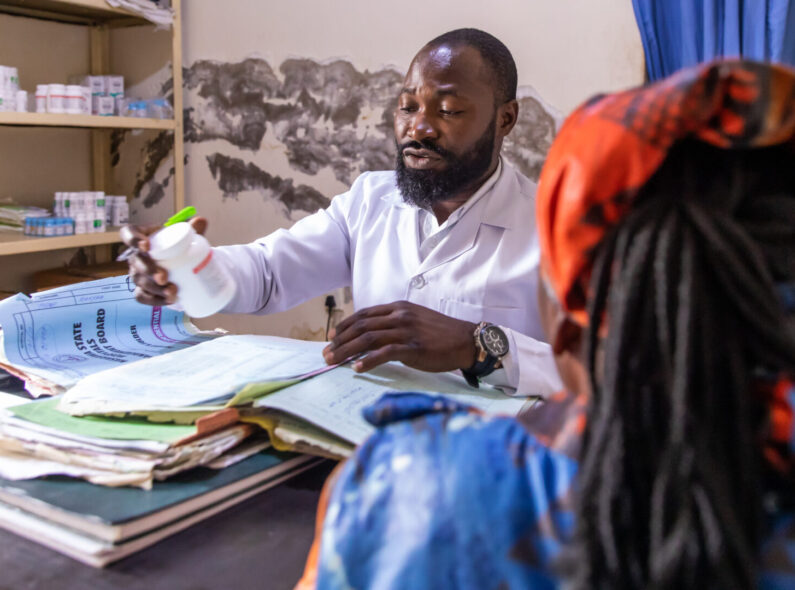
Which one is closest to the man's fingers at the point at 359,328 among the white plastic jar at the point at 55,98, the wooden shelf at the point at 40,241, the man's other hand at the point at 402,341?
the man's other hand at the point at 402,341

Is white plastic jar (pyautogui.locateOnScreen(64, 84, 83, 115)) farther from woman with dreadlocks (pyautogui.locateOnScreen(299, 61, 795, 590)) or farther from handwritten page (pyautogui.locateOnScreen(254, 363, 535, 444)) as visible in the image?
woman with dreadlocks (pyautogui.locateOnScreen(299, 61, 795, 590))

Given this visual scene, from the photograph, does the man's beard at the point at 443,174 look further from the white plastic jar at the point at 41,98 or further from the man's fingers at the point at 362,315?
the white plastic jar at the point at 41,98

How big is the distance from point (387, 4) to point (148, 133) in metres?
1.15

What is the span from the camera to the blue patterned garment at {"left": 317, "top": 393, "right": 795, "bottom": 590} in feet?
1.40

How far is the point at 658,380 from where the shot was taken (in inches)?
15.7

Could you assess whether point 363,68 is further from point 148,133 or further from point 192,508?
point 192,508

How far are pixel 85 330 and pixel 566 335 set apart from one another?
1.04m

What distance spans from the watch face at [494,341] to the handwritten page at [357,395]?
0.07 m

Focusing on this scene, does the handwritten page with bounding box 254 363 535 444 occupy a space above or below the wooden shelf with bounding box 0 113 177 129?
below

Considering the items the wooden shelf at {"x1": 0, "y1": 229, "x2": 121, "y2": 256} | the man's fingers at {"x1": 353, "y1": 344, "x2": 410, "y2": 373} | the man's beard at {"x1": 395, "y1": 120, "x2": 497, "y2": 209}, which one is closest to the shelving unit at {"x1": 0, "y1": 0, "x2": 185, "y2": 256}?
the wooden shelf at {"x1": 0, "y1": 229, "x2": 121, "y2": 256}

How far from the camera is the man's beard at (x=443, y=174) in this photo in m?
1.53

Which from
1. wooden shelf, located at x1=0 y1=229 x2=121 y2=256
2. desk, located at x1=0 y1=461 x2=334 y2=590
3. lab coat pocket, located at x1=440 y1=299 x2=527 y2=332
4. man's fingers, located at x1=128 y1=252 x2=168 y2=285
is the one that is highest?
man's fingers, located at x1=128 y1=252 x2=168 y2=285

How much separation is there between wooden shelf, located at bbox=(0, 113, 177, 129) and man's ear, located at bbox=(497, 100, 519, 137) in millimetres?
1611

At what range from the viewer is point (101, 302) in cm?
131
